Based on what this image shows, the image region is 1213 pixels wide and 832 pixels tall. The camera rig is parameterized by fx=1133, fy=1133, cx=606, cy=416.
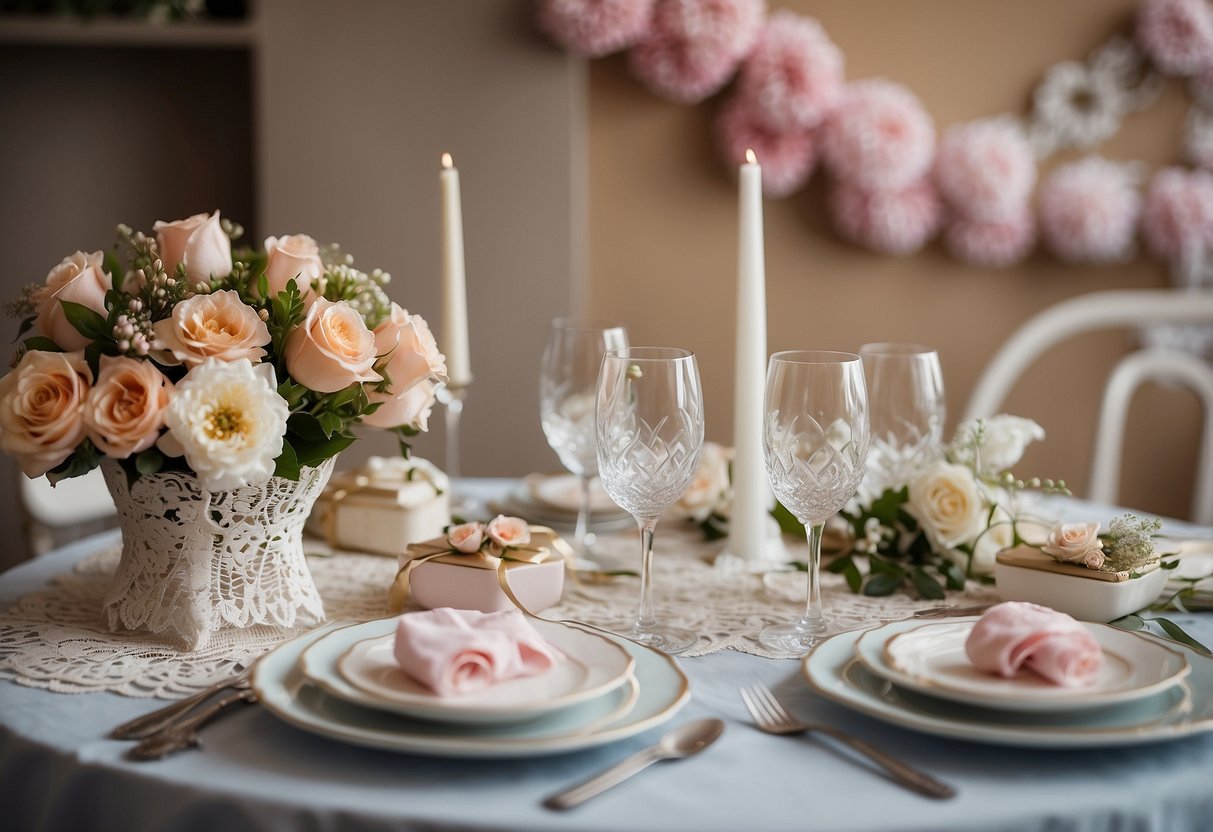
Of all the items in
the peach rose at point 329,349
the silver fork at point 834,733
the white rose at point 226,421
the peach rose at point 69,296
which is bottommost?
the silver fork at point 834,733

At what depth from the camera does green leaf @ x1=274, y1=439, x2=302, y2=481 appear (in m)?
0.96

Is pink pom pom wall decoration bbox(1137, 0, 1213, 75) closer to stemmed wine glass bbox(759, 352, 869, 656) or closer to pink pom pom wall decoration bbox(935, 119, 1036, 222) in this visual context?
pink pom pom wall decoration bbox(935, 119, 1036, 222)

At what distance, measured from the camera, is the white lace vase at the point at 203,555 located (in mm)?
974

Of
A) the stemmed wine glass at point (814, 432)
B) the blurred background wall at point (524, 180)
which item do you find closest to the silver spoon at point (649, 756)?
the stemmed wine glass at point (814, 432)

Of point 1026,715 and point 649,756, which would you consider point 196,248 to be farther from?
point 1026,715

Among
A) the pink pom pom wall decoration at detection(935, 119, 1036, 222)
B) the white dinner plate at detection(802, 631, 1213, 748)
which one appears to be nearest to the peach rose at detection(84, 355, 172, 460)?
the white dinner plate at detection(802, 631, 1213, 748)

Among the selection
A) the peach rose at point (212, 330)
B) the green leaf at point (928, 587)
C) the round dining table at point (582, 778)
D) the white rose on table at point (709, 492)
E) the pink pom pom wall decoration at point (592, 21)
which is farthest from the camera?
the pink pom pom wall decoration at point (592, 21)

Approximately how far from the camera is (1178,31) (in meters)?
2.57

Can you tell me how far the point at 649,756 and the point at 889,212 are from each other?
6.78 ft

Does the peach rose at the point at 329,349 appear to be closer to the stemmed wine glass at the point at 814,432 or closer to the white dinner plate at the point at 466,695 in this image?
the white dinner plate at the point at 466,695

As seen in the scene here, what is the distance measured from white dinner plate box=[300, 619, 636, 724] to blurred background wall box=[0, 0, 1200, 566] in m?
1.70

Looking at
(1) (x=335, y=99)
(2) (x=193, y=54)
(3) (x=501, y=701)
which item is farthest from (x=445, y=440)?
(3) (x=501, y=701)

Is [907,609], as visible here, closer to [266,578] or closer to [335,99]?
[266,578]

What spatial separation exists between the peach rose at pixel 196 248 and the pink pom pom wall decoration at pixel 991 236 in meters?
2.01
